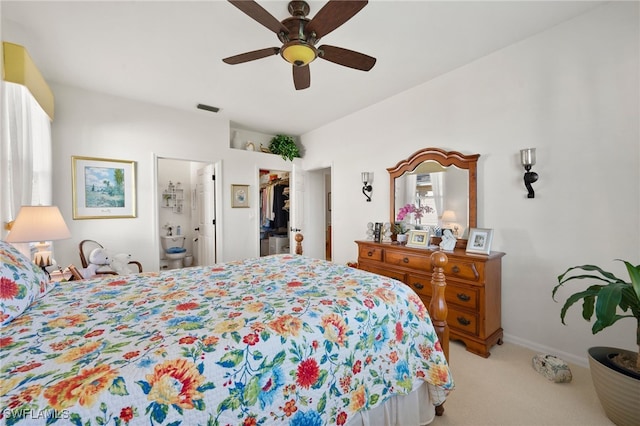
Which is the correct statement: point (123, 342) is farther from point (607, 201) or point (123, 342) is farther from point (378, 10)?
point (607, 201)

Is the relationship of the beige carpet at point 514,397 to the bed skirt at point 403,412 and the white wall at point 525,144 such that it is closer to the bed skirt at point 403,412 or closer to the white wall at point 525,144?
the bed skirt at point 403,412

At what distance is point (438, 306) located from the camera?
156 centimetres

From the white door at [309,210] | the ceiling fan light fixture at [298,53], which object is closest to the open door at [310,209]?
the white door at [309,210]

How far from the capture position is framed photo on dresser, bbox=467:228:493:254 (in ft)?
7.91

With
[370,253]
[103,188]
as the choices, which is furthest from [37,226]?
[370,253]

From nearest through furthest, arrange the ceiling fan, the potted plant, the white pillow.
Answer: the white pillow < the potted plant < the ceiling fan

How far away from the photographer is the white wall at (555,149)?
1.96 m

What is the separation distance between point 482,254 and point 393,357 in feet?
5.09

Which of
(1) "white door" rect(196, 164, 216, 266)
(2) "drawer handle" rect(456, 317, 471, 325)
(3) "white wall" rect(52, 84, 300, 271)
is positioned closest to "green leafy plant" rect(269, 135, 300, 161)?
(3) "white wall" rect(52, 84, 300, 271)

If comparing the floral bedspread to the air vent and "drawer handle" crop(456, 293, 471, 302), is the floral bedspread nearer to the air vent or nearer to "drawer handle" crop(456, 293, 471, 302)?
"drawer handle" crop(456, 293, 471, 302)

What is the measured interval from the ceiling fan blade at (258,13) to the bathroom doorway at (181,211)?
352 cm

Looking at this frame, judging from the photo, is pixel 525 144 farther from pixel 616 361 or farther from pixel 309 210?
pixel 309 210

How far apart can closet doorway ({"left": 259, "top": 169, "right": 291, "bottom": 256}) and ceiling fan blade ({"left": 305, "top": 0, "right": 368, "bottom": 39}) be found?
406 centimetres

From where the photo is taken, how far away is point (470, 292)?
2.34 metres
